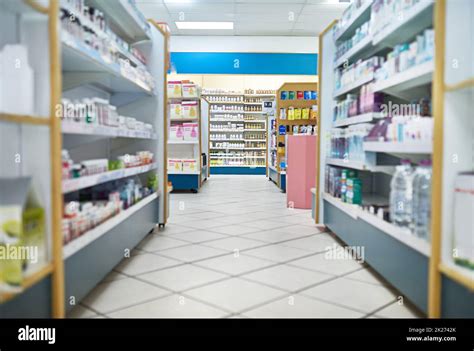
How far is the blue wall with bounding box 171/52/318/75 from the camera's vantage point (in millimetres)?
13008

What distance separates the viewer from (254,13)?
35.0ft

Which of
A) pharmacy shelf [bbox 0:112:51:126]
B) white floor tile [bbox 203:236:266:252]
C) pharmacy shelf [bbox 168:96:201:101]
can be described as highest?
pharmacy shelf [bbox 168:96:201:101]

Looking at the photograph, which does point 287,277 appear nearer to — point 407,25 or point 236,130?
point 407,25

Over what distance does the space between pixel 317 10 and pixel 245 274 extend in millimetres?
8821

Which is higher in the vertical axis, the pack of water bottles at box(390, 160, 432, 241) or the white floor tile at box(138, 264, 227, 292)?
the pack of water bottles at box(390, 160, 432, 241)

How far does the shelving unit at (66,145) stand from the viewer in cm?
183

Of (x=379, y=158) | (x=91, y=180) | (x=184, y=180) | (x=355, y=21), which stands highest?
(x=355, y=21)

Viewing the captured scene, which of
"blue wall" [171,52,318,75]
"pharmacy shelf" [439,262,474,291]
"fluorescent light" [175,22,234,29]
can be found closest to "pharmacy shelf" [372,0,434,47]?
"pharmacy shelf" [439,262,474,291]

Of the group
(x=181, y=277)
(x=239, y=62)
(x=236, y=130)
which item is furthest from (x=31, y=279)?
(x=236, y=130)

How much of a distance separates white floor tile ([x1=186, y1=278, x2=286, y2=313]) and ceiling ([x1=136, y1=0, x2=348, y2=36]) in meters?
8.24

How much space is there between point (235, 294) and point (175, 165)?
5863 mm

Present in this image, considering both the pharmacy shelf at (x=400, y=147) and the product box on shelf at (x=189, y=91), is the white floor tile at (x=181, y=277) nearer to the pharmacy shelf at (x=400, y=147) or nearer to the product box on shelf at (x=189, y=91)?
the pharmacy shelf at (x=400, y=147)

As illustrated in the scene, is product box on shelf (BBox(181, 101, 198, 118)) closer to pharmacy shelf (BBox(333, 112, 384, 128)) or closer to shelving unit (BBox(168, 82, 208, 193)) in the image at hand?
shelving unit (BBox(168, 82, 208, 193))
